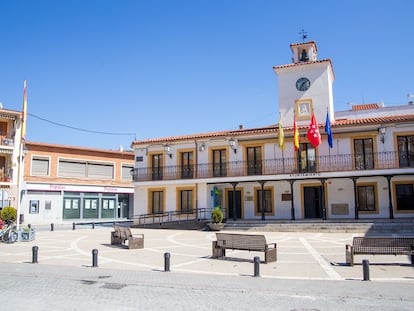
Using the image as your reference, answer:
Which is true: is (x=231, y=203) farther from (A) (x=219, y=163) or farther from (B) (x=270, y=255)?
(B) (x=270, y=255)

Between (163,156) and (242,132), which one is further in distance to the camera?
(163,156)

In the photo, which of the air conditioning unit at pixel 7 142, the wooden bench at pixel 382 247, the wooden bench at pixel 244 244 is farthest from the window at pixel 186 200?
the wooden bench at pixel 382 247

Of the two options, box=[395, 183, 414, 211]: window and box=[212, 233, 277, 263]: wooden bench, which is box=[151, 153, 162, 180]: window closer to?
box=[395, 183, 414, 211]: window

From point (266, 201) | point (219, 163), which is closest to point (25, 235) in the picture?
point (219, 163)

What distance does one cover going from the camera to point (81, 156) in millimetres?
37125

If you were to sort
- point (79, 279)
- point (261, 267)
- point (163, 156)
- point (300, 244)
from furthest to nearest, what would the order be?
point (163, 156), point (300, 244), point (261, 267), point (79, 279)

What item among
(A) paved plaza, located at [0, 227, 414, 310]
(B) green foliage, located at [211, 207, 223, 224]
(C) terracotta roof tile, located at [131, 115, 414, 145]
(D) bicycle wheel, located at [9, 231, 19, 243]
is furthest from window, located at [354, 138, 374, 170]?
(D) bicycle wheel, located at [9, 231, 19, 243]

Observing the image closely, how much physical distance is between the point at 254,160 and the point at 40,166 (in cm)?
1903

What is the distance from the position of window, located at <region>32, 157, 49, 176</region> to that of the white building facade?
31.9ft

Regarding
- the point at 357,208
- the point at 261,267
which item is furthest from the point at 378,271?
the point at 357,208

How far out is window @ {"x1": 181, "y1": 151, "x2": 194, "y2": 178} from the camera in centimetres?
2845

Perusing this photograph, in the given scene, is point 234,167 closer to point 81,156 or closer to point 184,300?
point 81,156

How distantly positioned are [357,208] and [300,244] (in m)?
9.12

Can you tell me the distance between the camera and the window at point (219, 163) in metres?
27.5
